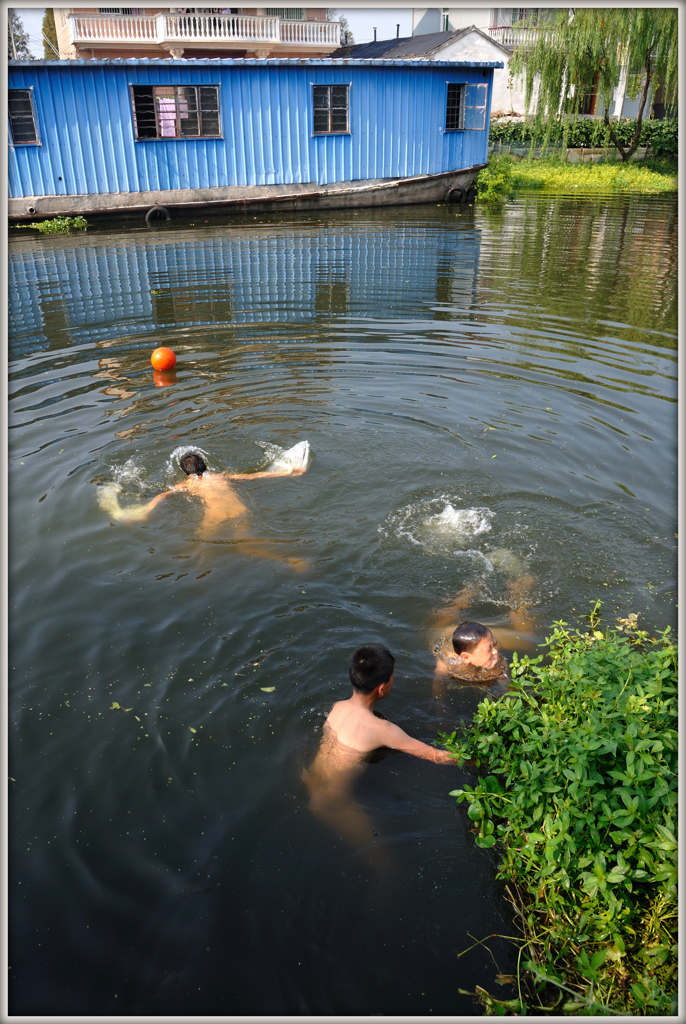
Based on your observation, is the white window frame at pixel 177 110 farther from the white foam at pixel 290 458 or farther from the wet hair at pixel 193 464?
the wet hair at pixel 193 464

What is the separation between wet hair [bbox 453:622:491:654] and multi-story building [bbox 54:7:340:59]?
3952 centimetres

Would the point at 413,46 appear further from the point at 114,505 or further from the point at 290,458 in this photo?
the point at 114,505

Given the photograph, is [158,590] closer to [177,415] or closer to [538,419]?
[177,415]

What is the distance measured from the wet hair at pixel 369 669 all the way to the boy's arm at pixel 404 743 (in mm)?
283

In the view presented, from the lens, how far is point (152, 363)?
38.1ft

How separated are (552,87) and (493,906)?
35933 millimetres

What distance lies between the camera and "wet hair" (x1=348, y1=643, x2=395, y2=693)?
475cm

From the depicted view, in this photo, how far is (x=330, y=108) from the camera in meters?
26.4

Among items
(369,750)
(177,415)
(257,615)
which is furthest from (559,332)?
(369,750)

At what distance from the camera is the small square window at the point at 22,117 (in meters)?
23.3

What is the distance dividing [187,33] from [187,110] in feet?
49.4

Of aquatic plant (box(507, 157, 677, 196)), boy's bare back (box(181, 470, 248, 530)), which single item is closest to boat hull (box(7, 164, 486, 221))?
aquatic plant (box(507, 157, 677, 196))

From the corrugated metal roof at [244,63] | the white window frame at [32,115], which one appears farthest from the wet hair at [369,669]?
the white window frame at [32,115]

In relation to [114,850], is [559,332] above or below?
above
